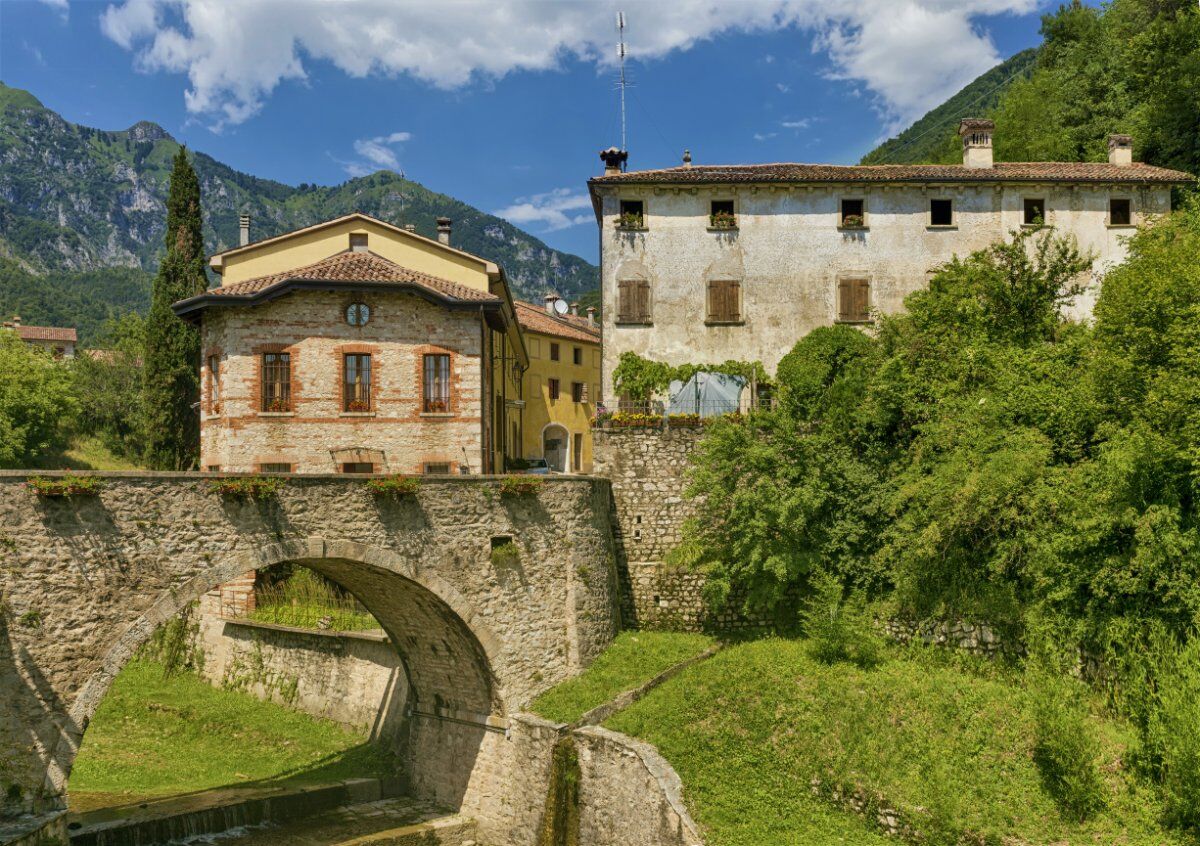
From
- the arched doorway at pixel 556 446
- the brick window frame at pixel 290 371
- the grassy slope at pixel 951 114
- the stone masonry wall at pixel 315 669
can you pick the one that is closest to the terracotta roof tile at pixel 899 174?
the brick window frame at pixel 290 371

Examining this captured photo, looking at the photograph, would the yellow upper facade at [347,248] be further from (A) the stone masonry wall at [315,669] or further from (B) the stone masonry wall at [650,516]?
(A) the stone masonry wall at [315,669]

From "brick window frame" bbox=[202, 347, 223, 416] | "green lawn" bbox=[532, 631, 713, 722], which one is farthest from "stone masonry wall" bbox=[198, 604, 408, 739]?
"brick window frame" bbox=[202, 347, 223, 416]

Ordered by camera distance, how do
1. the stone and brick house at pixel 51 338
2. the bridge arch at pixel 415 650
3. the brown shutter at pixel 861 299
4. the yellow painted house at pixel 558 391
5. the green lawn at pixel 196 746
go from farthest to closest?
the stone and brick house at pixel 51 338
the yellow painted house at pixel 558 391
the brown shutter at pixel 861 299
the green lawn at pixel 196 746
the bridge arch at pixel 415 650

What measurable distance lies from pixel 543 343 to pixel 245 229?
16757 millimetres

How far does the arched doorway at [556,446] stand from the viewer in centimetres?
4847

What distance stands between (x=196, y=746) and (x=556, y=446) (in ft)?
84.7

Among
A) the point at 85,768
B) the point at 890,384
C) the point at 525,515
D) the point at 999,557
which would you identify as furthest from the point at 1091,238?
the point at 85,768

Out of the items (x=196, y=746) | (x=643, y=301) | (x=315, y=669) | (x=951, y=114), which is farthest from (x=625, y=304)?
(x=951, y=114)

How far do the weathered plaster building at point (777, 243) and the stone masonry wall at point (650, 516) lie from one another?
402cm

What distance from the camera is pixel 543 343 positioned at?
47656 millimetres

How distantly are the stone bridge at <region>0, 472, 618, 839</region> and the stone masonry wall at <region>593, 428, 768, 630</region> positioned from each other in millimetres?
1015

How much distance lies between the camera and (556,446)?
49250mm

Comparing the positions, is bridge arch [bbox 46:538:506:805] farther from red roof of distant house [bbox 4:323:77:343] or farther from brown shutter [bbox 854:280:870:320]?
red roof of distant house [bbox 4:323:77:343]

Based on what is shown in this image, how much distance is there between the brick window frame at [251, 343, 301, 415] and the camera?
25.0 meters
